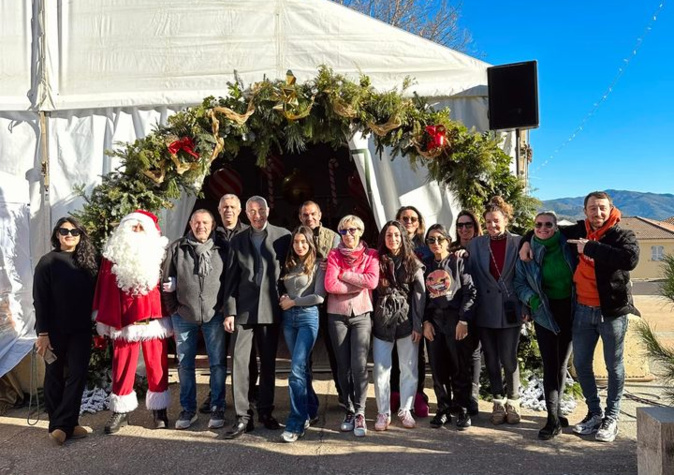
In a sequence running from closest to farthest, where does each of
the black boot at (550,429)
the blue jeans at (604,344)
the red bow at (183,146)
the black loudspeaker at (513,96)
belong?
1. the blue jeans at (604,344)
2. the black boot at (550,429)
3. the red bow at (183,146)
4. the black loudspeaker at (513,96)

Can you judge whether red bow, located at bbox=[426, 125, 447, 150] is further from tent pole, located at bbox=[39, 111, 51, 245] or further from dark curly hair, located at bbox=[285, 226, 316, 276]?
tent pole, located at bbox=[39, 111, 51, 245]

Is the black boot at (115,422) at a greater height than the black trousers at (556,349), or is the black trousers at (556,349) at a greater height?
the black trousers at (556,349)

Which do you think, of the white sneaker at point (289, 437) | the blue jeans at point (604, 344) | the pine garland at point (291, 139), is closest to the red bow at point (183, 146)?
the pine garland at point (291, 139)

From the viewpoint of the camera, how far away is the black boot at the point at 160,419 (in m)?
4.43

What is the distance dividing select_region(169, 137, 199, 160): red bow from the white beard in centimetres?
90

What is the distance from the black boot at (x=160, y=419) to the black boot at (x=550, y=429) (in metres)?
2.90

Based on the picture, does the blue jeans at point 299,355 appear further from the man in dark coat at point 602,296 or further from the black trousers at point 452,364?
the man in dark coat at point 602,296

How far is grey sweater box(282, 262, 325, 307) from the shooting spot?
13.4 feet

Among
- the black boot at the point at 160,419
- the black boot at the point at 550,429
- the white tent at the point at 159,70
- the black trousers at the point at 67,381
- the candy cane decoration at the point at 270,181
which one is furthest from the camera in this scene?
the candy cane decoration at the point at 270,181

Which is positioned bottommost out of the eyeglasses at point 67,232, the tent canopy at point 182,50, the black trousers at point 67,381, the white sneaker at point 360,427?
the white sneaker at point 360,427

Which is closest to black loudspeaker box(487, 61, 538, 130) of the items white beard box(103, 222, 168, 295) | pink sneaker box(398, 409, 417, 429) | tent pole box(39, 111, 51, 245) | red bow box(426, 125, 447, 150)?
red bow box(426, 125, 447, 150)

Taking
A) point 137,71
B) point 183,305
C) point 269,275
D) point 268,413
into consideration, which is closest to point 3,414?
point 183,305

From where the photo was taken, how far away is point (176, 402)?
200 inches

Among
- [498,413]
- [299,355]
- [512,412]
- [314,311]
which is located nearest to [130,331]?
[299,355]
